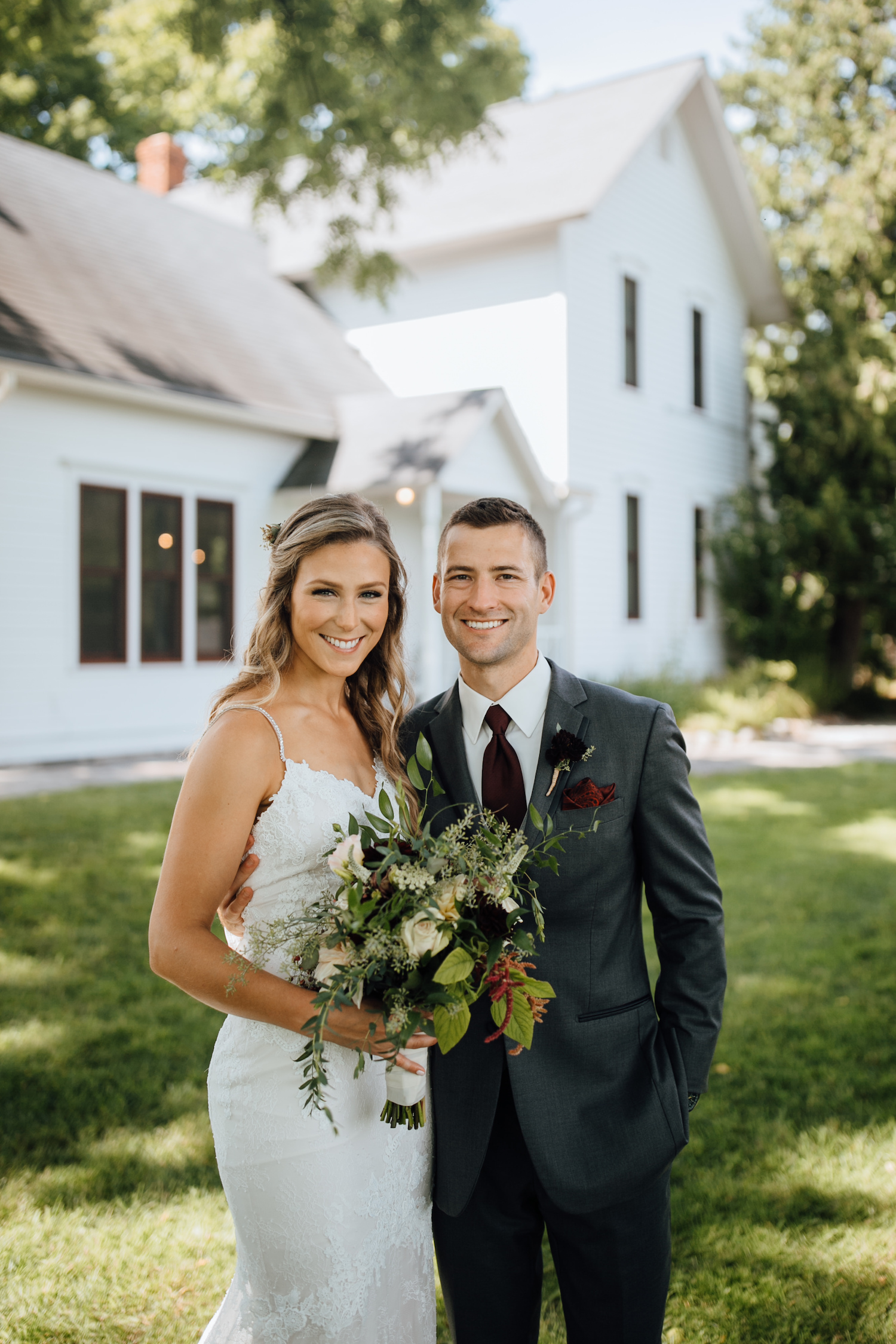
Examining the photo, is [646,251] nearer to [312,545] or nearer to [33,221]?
[33,221]

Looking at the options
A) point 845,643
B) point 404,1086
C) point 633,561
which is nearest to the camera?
point 404,1086

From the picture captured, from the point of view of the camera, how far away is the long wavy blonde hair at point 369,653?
2.69 metres

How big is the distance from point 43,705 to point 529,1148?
11.4 metres

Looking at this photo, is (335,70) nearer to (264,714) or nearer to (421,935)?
(264,714)

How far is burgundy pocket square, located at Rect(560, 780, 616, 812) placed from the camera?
97.0 inches

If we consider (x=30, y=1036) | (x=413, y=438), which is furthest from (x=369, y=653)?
(x=413, y=438)

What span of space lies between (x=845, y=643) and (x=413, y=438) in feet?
36.1

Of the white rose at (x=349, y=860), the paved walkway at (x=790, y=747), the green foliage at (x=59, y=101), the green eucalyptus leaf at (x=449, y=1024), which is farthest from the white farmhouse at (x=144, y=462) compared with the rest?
the green eucalyptus leaf at (x=449, y=1024)

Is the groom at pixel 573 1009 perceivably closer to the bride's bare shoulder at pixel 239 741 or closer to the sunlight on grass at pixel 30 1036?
the bride's bare shoulder at pixel 239 741

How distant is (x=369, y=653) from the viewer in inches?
116

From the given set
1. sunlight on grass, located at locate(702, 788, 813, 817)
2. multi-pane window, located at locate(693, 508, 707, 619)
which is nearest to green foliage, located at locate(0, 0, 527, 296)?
sunlight on grass, located at locate(702, 788, 813, 817)

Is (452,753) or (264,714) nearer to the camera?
Answer: (264,714)

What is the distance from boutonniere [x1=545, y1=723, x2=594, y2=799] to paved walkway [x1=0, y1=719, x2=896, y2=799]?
8.18m

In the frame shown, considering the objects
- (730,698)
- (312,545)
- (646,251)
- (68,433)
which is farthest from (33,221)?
(312,545)
